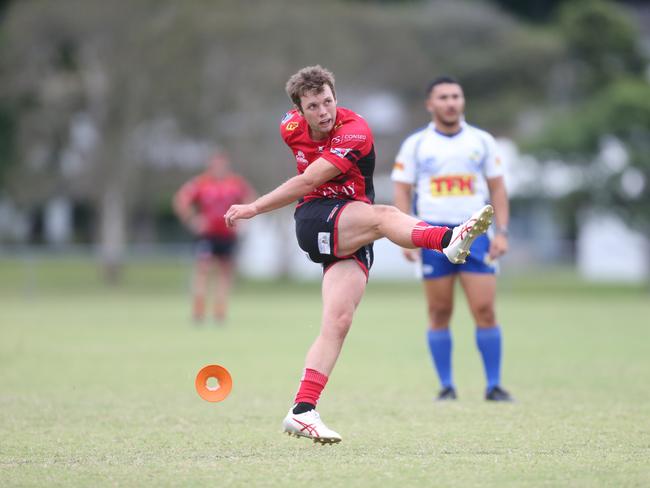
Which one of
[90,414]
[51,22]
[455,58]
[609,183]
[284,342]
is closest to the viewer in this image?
[90,414]

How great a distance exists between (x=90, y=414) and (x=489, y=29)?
47.3m

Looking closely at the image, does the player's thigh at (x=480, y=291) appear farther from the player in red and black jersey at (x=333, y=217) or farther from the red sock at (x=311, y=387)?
the red sock at (x=311, y=387)

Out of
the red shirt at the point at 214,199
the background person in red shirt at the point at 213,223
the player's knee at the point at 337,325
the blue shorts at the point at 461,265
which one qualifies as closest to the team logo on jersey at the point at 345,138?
the player's knee at the point at 337,325

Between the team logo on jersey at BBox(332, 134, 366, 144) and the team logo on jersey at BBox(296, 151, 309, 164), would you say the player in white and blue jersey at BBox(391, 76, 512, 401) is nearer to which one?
the team logo on jersey at BBox(296, 151, 309, 164)

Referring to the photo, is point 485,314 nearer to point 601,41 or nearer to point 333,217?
point 333,217

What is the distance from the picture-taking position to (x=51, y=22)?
3434cm

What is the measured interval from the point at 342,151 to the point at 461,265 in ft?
8.06

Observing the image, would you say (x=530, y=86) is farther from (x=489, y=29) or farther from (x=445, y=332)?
(x=445, y=332)

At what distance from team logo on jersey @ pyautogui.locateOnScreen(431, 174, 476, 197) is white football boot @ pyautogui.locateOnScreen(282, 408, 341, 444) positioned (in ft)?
9.80

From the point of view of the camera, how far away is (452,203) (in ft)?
28.2

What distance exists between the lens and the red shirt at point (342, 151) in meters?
6.35

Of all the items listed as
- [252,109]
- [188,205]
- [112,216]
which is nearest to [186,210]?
[188,205]

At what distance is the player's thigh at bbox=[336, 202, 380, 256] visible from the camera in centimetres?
639

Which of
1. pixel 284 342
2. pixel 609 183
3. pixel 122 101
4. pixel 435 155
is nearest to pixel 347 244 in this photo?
pixel 435 155
